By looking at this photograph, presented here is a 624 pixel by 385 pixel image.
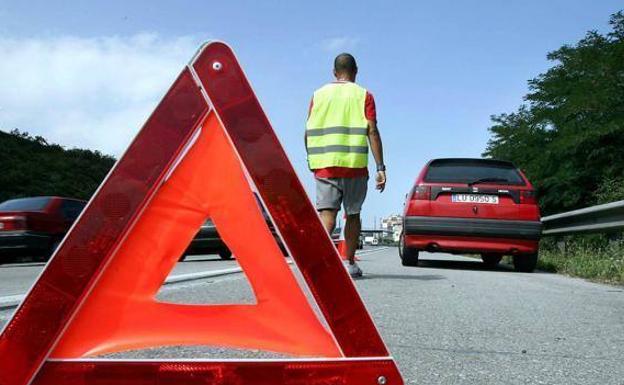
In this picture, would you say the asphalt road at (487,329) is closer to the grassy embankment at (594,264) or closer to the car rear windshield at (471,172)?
the grassy embankment at (594,264)

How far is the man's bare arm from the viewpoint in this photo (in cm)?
669

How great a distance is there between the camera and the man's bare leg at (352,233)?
274 inches

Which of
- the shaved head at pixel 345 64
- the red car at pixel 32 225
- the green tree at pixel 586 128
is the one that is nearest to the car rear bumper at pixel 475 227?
the shaved head at pixel 345 64

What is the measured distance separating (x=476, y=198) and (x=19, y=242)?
9.22 meters

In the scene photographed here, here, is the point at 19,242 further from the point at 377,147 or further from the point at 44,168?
the point at 44,168

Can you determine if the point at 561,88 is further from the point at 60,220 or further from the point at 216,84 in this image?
the point at 216,84

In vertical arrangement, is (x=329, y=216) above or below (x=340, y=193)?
below

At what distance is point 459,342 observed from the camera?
3.60 m

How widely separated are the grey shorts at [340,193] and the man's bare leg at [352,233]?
0.16 m

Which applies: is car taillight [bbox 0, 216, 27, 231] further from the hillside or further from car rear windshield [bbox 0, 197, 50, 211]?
the hillside

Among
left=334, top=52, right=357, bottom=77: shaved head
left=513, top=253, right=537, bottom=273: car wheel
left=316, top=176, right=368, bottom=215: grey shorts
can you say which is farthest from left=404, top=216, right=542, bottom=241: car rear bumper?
left=334, top=52, right=357, bottom=77: shaved head

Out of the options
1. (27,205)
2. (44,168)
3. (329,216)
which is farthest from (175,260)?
(44,168)

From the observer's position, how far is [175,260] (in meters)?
2.13

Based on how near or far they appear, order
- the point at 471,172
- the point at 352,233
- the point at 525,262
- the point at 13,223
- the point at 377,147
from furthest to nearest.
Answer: the point at 13,223 → the point at 525,262 → the point at 471,172 → the point at 352,233 → the point at 377,147
